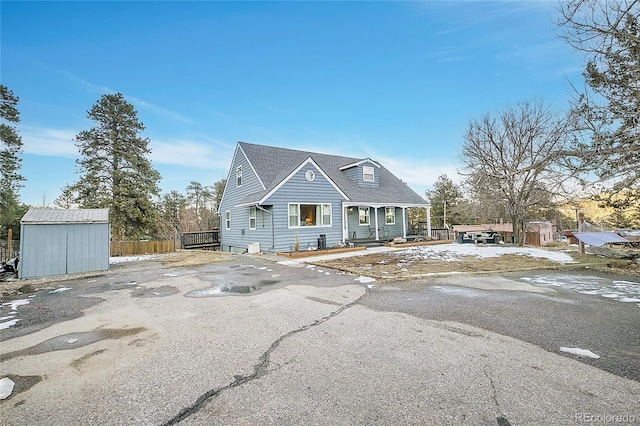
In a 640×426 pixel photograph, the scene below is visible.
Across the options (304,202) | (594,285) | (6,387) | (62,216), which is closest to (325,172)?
(304,202)

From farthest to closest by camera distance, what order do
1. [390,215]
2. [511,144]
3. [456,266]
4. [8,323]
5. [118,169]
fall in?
[390,215] → [118,169] → [511,144] → [456,266] → [8,323]

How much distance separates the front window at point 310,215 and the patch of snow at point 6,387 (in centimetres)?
1237

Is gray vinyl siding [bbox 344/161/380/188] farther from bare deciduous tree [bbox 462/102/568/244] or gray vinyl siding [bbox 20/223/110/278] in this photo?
gray vinyl siding [bbox 20/223/110/278]

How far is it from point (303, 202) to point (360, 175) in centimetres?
629

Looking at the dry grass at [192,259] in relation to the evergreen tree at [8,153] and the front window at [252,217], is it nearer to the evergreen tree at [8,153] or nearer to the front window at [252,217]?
the front window at [252,217]

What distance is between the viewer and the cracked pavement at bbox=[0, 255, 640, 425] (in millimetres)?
2137

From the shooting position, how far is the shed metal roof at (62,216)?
9073 mm

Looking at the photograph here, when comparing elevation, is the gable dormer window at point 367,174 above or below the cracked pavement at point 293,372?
above

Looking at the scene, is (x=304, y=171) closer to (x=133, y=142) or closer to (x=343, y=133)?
(x=343, y=133)

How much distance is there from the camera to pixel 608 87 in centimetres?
640

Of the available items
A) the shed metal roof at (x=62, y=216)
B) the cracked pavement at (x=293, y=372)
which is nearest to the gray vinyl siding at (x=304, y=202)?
the shed metal roof at (x=62, y=216)

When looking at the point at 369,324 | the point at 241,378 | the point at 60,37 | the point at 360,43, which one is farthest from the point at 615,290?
the point at 60,37

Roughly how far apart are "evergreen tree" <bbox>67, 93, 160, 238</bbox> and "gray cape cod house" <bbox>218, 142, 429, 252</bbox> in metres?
5.75

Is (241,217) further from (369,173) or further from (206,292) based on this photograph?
(206,292)
